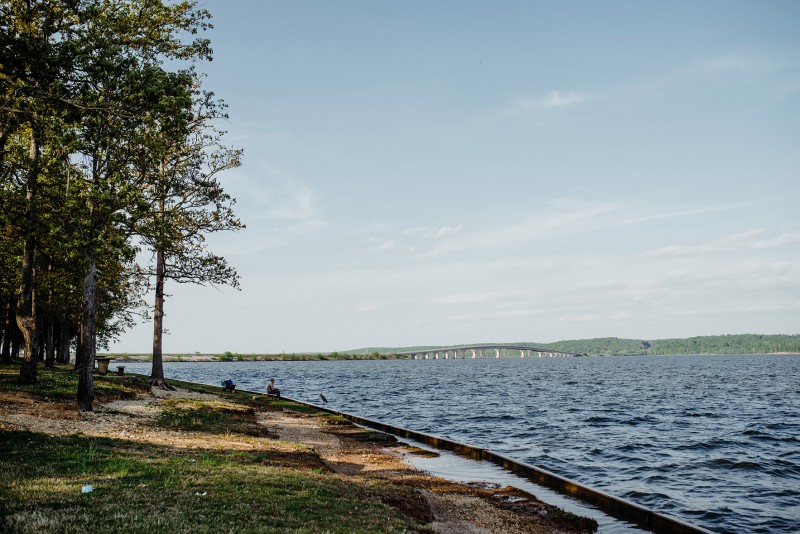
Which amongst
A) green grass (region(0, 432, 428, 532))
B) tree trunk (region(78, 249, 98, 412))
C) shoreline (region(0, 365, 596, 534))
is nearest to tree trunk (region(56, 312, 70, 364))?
shoreline (region(0, 365, 596, 534))

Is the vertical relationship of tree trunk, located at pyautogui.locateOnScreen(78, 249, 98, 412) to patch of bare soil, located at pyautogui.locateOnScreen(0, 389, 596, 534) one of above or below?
above

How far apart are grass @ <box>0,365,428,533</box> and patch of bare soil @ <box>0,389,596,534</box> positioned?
76 cm

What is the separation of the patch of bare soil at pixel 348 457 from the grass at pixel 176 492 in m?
0.76

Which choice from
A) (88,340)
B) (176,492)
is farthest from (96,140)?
(176,492)

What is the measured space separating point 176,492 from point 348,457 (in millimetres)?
13090

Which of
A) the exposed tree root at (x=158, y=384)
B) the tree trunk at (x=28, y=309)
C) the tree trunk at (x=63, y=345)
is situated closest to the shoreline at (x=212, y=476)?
the tree trunk at (x=28, y=309)

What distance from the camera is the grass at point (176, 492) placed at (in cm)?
1024

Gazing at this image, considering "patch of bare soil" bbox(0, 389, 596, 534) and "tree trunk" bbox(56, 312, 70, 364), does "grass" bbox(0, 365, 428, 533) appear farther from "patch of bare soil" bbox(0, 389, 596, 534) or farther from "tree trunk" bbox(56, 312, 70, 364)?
"tree trunk" bbox(56, 312, 70, 364)

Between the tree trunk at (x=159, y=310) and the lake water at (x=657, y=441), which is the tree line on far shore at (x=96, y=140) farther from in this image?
the lake water at (x=657, y=441)

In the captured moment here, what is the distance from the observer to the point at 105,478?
13.2 metres

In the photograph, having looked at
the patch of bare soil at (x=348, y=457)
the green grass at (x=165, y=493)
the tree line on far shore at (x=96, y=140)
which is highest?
the tree line on far shore at (x=96, y=140)

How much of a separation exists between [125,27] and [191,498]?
72.7ft

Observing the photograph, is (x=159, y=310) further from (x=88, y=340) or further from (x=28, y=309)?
(x=88, y=340)

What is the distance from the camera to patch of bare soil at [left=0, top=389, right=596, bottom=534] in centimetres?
1611
